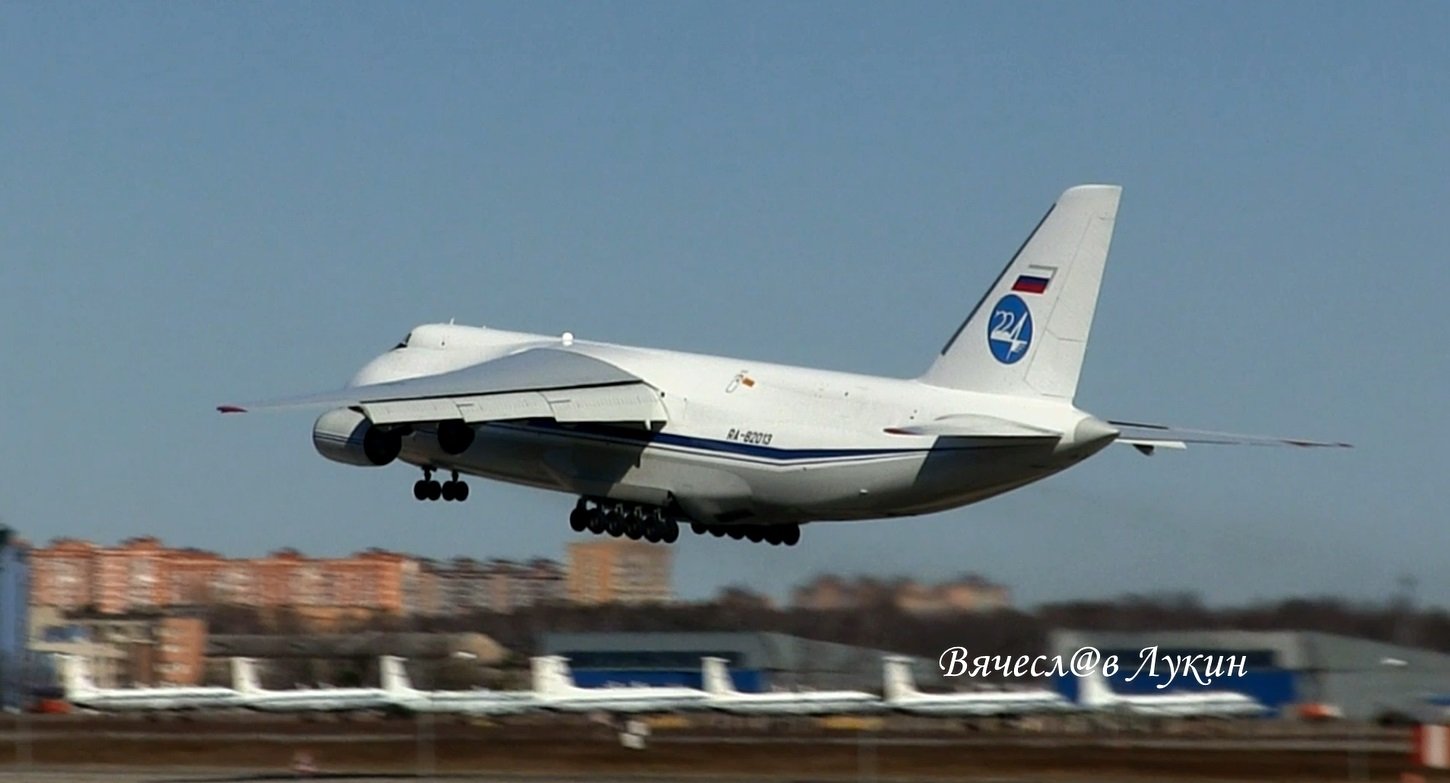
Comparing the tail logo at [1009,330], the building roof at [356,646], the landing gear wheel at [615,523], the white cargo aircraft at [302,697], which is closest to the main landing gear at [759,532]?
the landing gear wheel at [615,523]

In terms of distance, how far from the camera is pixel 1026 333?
23.7m

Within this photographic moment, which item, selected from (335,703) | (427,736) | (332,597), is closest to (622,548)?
(427,736)

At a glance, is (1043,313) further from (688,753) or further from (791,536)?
(688,753)

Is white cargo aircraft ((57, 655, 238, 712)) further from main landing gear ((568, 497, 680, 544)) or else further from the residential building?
main landing gear ((568, 497, 680, 544))

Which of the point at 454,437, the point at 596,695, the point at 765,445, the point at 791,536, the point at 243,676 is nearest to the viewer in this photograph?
the point at 765,445

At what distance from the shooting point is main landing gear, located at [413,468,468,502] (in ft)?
89.5

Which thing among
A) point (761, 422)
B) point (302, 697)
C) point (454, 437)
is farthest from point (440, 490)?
point (302, 697)

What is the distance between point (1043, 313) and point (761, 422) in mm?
3088

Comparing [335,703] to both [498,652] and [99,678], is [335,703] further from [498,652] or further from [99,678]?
[99,678]

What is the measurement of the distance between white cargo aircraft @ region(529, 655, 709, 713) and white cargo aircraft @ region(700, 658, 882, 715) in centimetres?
27

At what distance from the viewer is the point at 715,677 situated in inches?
1277

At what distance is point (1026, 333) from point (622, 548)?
29.5ft

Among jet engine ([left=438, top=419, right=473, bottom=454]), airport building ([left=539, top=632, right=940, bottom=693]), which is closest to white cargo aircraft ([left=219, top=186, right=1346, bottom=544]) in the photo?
jet engine ([left=438, top=419, right=473, bottom=454])

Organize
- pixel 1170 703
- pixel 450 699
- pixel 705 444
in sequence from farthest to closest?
pixel 450 699 → pixel 1170 703 → pixel 705 444
